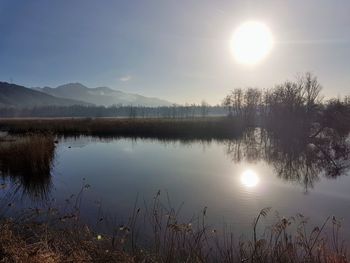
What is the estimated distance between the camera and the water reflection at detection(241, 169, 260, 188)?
13.5 meters

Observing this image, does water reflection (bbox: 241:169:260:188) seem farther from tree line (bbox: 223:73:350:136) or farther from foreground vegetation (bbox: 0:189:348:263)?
tree line (bbox: 223:73:350:136)

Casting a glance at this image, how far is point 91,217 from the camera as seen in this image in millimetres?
8406

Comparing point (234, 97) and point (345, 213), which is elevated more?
point (234, 97)

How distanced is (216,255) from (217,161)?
13.9m

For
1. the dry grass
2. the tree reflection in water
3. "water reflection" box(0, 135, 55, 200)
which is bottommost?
the tree reflection in water

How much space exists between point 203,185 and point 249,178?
2.82 meters

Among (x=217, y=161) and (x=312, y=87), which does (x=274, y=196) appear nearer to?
(x=217, y=161)

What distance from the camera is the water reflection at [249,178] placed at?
13532mm

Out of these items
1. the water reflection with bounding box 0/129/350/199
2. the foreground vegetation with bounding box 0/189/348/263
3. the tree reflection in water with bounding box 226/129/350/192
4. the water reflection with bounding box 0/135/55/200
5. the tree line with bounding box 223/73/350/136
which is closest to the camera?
the foreground vegetation with bounding box 0/189/348/263

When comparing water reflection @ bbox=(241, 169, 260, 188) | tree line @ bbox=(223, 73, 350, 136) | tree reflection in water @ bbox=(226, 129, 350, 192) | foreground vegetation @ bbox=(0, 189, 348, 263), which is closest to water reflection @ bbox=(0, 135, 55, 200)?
foreground vegetation @ bbox=(0, 189, 348, 263)

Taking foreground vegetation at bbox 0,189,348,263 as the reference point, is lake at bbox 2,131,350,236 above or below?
below

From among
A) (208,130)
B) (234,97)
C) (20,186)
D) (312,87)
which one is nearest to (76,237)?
(20,186)

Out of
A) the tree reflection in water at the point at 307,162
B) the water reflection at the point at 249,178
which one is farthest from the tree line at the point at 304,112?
the water reflection at the point at 249,178

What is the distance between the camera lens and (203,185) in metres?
13.0
